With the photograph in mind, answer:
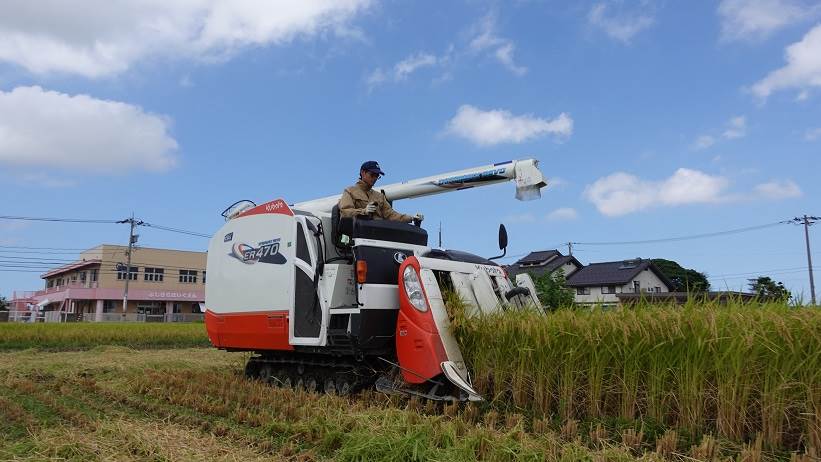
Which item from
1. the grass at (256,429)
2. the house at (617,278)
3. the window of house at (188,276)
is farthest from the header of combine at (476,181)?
the window of house at (188,276)

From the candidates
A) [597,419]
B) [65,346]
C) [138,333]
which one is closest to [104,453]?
[597,419]

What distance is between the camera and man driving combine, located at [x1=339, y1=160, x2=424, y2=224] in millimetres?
7410

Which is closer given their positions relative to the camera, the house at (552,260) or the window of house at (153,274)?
the house at (552,260)

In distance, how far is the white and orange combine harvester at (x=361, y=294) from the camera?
596cm

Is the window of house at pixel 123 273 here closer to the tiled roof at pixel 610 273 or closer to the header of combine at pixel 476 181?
the tiled roof at pixel 610 273

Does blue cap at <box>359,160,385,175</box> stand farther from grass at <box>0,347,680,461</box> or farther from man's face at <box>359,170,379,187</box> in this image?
grass at <box>0,347,680,461</box>

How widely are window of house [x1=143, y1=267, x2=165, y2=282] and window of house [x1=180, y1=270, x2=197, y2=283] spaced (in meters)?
2.04

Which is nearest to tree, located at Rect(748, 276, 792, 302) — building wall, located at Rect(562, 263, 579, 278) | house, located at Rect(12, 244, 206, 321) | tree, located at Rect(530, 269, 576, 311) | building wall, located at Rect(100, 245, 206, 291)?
tree, located at Rect(530, 269, 576, 311)

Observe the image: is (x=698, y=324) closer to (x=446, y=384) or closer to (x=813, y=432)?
(x=813, y=432)

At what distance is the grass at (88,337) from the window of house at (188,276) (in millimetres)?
40779

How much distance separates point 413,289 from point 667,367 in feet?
8.29

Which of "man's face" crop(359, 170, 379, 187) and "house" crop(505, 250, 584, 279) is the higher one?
"house" crop(505, 250, 584, 279)

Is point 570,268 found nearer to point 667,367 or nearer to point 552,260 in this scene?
point 552,260

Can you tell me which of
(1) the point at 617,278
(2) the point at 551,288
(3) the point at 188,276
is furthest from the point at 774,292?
(3) the point at 188,276
